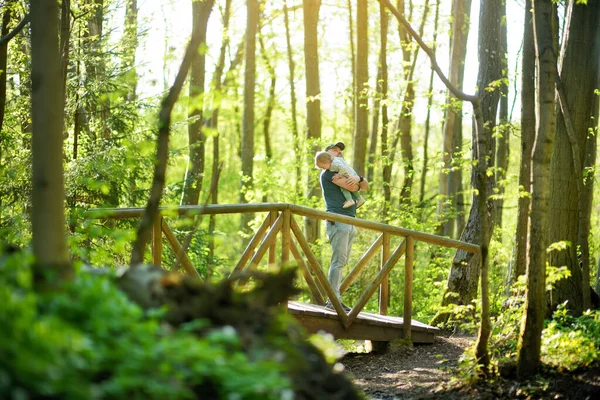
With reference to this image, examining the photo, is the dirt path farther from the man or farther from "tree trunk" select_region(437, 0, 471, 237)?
"tree trunk" select_region(437, 0, 471, 237)

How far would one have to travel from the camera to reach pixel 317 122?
1399cm

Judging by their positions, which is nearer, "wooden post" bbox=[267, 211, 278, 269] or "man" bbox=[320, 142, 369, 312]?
"wooden post" bbox=[267, 211, 278, 269]

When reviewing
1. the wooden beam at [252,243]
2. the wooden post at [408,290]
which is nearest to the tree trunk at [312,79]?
the wooden post at [408,290]

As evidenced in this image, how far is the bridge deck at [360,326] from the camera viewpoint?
7.32m


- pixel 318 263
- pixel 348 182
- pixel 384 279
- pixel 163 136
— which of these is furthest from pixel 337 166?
pixel 163 136

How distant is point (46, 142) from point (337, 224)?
491 cm

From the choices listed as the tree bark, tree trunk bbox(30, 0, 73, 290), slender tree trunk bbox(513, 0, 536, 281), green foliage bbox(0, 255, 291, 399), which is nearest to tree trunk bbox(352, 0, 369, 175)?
slender tree trunk bbox(513, 0, 536, 281)

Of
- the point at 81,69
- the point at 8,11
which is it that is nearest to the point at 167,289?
the point at 8,11

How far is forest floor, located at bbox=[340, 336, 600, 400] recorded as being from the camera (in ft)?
15.1

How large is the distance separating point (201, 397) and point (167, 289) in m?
0.65

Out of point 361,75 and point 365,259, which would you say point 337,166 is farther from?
point 361,75

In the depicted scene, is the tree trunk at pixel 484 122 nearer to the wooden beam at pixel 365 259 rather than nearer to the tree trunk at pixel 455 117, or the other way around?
the wooden beam at pixel 365 259

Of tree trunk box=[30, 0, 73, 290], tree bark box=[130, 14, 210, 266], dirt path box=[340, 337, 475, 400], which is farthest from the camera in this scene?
dirt path box=[340, 337, 475, 400]

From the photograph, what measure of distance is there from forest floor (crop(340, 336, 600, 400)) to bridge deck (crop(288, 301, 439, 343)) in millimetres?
128
